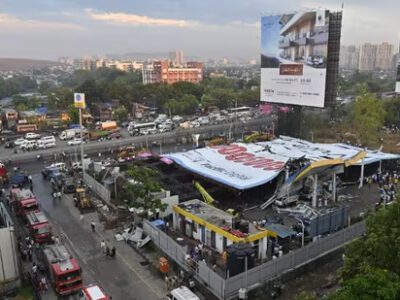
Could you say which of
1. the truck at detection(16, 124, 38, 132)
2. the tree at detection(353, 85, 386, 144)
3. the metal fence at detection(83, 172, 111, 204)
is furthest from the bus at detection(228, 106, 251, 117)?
the metal fence at detection(83, 172, 111, 204)

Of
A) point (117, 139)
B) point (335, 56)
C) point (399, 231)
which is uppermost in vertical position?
point (335, 56)

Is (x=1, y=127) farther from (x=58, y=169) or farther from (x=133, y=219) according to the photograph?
(x=133, y=219)

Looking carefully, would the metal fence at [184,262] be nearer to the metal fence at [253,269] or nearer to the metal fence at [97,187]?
the metal fence at [253,269]

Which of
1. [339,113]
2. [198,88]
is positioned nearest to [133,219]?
[339,113]

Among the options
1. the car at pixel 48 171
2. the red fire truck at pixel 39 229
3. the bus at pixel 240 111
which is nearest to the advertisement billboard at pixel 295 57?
the car at pixel 48 171

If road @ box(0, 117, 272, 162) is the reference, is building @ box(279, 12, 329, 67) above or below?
above

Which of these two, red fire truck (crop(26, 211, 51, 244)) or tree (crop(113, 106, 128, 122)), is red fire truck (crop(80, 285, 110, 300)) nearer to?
red fire truck (crop(26, 211, 51, 244))

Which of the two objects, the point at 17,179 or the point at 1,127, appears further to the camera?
the point at 1,127
